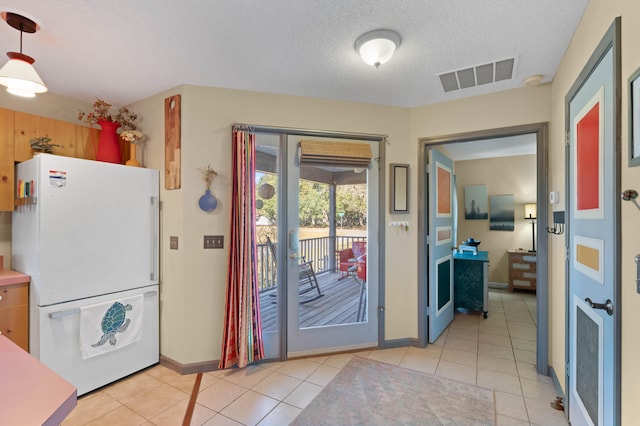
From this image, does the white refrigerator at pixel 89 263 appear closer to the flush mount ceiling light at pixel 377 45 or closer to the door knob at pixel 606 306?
the flush mount ceiling light at pixel 377 45

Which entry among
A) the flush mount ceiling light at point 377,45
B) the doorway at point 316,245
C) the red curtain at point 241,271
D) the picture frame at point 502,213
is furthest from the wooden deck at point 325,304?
the picture frame at point 502,213

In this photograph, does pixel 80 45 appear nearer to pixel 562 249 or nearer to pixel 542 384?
pixel 562 249

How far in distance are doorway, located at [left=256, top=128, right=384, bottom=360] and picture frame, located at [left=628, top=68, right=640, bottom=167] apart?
1910mm

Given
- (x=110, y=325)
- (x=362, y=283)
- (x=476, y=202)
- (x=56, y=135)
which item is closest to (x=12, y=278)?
(x=110, y=325)

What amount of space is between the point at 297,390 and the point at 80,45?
9.63 feet

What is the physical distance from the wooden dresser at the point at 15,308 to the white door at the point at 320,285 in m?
1.95

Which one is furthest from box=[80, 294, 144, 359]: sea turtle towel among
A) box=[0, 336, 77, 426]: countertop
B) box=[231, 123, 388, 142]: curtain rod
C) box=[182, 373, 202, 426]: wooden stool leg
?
box=[231, 123, 388, 142]: curtain rod

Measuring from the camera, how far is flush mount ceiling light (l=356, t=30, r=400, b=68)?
1.84 meters

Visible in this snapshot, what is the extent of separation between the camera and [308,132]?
109 inches

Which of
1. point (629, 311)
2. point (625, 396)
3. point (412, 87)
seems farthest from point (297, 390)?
point (412, 87)

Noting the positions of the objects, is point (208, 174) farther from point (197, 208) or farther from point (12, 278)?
point (12, 278)

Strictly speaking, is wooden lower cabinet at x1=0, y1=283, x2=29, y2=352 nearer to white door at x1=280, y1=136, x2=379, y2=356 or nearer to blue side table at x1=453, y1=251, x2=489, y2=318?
white door at x1=280, y1=136, x2=379, y2=356

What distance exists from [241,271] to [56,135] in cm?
202

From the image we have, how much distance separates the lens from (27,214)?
219 centimetres
